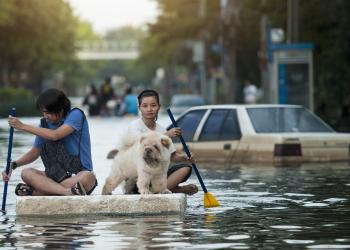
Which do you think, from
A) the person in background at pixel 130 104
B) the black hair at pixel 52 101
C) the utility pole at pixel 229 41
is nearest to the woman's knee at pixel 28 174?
the black hair at pixel 52 101

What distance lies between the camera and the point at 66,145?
44.9 ft

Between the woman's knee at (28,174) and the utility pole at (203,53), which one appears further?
the utility pole at (203,53)

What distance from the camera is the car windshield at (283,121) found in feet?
78.0

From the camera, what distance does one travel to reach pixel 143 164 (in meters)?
13.6

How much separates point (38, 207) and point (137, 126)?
144cm

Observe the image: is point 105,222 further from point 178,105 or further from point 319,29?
point 178,105

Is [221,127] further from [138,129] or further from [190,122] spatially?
[138,129]

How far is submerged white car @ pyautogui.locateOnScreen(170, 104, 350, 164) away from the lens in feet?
76.5

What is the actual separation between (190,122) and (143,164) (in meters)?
10.9

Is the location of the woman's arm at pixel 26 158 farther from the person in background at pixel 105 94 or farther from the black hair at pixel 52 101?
the person in background at pixel 105 94

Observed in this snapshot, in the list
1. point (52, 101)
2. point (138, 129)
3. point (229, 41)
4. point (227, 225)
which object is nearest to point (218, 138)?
point (138, 129)

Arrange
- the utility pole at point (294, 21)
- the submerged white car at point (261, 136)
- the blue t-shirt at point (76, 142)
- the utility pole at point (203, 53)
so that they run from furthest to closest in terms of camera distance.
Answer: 1. the utility pole at point (203, 53)
2. the utility pole at point (294, 21)
3. the submerged white car at point (261, 136)
4. the blue t-shirt at point (76, 142)

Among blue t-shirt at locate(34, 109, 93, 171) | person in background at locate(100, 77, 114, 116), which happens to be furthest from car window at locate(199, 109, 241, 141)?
person in background at locate(100, 77, 114, 116)

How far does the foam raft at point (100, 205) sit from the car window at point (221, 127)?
10.1m
